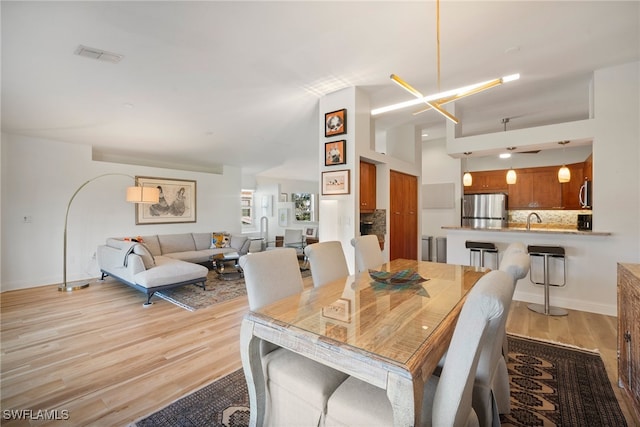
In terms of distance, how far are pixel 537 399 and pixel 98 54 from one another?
4.48 m

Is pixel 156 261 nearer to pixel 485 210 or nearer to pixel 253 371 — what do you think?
pixel 253 371

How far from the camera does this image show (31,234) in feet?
15.6

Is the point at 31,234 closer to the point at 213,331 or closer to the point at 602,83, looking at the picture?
the point at 213,331

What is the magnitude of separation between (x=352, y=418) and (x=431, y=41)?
3038 millimetres

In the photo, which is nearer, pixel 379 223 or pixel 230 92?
pixel 230 92

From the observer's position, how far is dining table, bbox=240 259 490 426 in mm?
961

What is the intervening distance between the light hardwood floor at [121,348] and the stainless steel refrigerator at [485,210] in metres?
2.83

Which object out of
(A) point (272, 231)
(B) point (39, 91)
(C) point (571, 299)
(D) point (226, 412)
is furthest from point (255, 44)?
(A) point (272, 231)

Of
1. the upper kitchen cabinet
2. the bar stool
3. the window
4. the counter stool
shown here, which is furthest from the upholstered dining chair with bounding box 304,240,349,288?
the window

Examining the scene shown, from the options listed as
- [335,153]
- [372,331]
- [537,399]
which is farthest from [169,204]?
[537,399]

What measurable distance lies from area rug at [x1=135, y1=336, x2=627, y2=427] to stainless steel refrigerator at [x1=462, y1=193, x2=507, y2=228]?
4027 mm

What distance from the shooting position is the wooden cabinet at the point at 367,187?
13.4ft

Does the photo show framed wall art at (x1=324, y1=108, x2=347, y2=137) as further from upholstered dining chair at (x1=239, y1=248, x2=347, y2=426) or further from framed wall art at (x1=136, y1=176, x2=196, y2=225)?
framed wall art at (x1=136, y1=176, x2=196, y2=225)

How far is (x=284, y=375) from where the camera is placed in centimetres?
140
